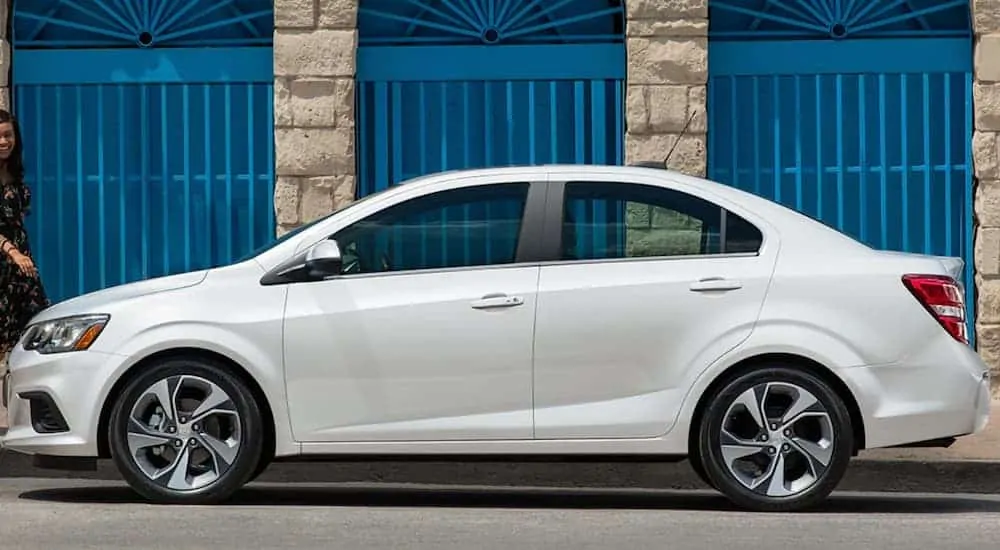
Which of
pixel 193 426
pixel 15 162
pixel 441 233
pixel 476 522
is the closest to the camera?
pixel 476 522

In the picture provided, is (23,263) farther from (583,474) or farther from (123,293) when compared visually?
(583,474)

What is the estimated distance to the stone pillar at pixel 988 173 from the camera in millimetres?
14039

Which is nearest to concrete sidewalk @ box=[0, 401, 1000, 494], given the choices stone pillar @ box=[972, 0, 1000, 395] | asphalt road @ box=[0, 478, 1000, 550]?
asphalt road @ box=[0, 478, 1000, 550]

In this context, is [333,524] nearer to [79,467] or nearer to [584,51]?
[79,467]

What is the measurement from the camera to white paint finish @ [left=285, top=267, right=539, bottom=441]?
8781mm

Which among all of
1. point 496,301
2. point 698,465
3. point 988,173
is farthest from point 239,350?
point 988,173

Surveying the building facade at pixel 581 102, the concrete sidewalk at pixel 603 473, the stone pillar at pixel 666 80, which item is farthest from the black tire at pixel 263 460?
the stone pillar at pixel 666 80

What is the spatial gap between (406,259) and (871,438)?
2.07 meters

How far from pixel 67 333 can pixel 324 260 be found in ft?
3.90

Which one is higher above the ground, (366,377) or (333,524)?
(366,377)

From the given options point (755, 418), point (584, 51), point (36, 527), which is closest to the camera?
point (36, 527)

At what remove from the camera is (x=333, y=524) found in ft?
27.0

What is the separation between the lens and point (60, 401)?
29.4 feet

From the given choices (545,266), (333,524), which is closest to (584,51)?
(545,266)
